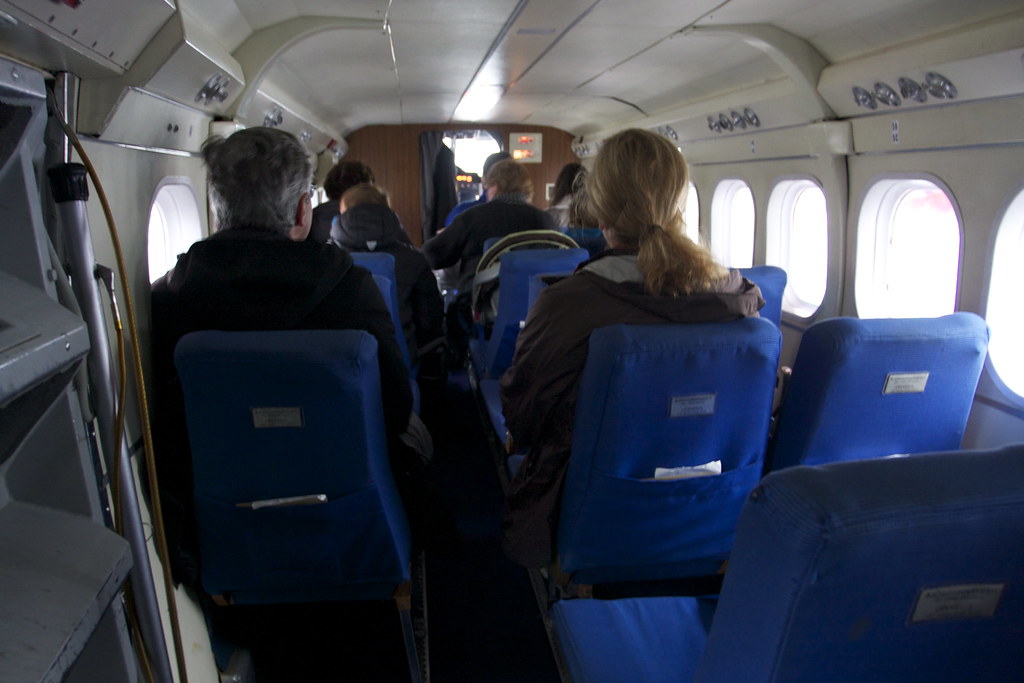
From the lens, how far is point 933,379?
1938mm

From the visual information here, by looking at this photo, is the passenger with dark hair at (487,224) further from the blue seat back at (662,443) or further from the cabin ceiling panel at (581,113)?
the blue seat back at (662,443)

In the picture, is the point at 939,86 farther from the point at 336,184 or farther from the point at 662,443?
the point at 336,184

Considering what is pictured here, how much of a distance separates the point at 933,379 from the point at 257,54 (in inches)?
131

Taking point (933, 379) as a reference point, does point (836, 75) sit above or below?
above

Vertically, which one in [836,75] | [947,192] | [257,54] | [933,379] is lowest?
[933,379]

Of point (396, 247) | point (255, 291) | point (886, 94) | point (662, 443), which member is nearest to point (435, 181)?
point (396, 247)

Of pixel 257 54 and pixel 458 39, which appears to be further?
pixel 458 39

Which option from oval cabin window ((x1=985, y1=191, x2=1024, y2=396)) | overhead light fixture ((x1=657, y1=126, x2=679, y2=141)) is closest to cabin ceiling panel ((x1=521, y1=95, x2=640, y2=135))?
overhead light fixture ((x1=657, y1=126, x2=679, y2=141))

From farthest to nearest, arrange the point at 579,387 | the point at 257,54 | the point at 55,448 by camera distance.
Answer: the point at 257,54, the point at 579,387, the point at 55,448

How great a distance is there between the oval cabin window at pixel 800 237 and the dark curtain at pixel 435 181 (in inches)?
256

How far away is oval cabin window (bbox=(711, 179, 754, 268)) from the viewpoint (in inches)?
258

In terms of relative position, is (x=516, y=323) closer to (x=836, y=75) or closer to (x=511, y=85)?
(x=836, y=75)

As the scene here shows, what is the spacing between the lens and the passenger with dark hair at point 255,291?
1.92 meters

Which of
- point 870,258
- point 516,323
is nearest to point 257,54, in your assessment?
point 516,323
